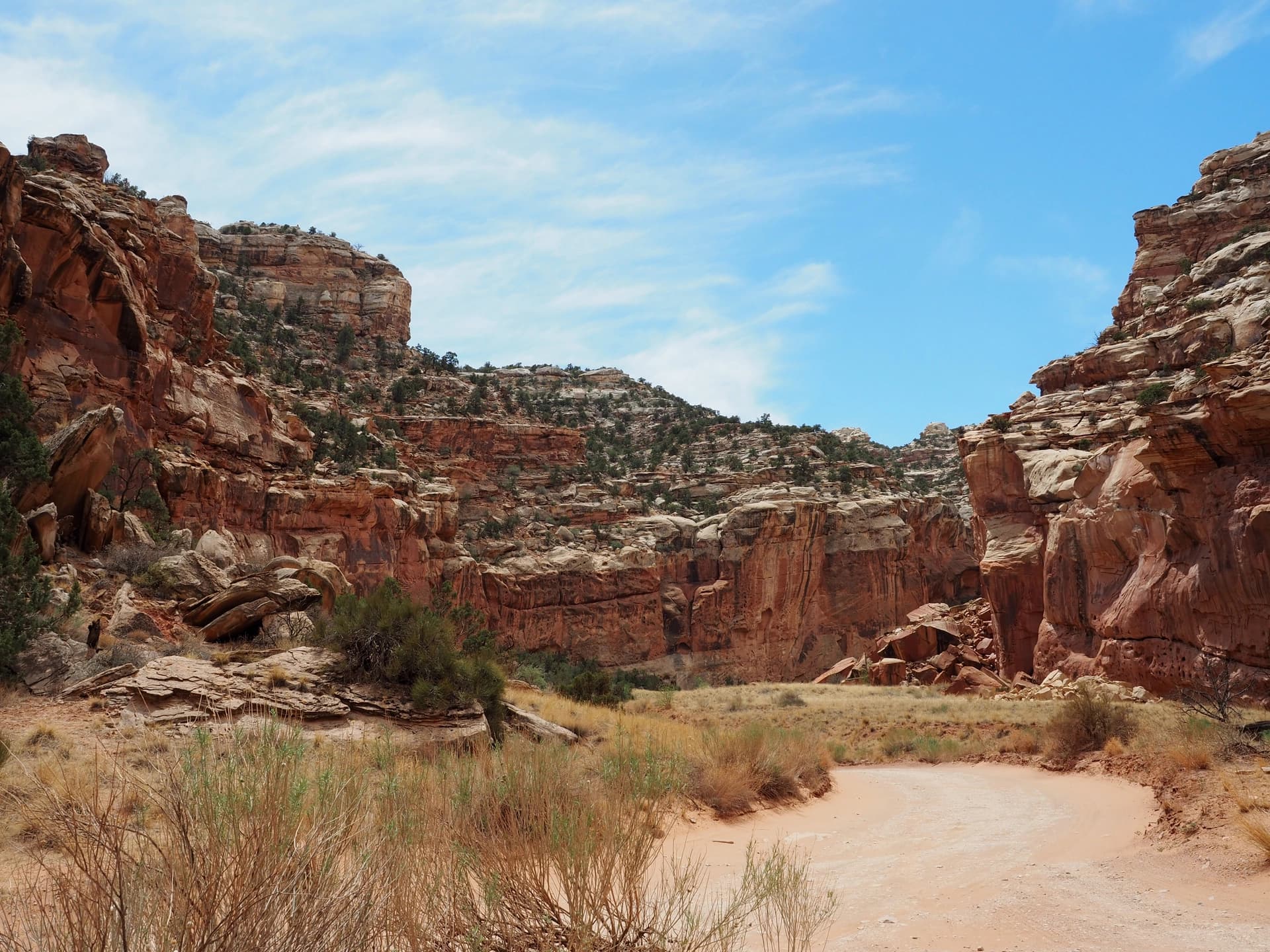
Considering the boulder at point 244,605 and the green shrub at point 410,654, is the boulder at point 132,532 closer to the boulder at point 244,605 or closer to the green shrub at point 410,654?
the boulder at point 244,605

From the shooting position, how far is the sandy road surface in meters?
6.18

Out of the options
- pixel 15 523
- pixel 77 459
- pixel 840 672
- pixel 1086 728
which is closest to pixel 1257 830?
pixel 1086 728

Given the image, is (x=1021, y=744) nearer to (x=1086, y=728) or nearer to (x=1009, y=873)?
(x=1086, y=728)

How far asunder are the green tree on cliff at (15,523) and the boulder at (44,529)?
0.49 meters

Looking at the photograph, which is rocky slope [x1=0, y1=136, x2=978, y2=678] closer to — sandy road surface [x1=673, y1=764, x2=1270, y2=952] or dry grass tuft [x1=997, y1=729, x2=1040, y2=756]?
sandy road surface [x1=673, y1=764, x2=1270, y2=952]

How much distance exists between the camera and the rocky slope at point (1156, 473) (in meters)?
21.5

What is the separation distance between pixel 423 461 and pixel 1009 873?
1755 inches

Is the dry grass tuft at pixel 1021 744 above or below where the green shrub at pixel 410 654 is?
below

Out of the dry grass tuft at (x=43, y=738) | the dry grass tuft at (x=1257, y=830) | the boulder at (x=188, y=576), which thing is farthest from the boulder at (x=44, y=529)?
the dry grass tuft at (x=1257, y=830)

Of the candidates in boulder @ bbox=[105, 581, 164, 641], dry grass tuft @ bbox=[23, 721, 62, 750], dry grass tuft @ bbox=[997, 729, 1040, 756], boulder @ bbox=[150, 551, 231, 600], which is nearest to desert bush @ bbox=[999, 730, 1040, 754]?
dry grass tuft @ bbox=[997, 729, 1040, 756]

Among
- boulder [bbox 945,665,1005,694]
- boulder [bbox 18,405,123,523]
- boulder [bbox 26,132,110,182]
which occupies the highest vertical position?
boulder [bbox 26,132,110,182]

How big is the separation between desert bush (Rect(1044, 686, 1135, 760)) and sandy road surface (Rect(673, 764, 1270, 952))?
87.8 inches

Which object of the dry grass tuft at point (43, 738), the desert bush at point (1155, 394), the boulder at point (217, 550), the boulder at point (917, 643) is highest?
the desert bush at point (1155, 394)

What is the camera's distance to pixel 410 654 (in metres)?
12.0
